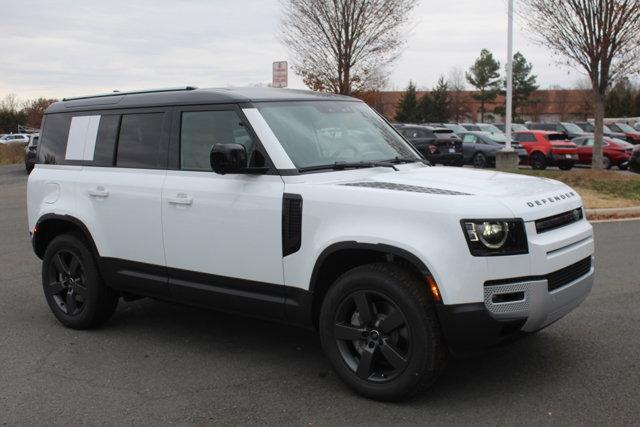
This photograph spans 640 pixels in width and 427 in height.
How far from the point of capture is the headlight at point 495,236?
3749mm

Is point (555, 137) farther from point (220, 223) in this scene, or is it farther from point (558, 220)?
point (220, 223)

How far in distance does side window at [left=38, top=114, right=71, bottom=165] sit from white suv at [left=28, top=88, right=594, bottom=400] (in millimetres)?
14

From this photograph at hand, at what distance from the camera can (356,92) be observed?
72.2ft

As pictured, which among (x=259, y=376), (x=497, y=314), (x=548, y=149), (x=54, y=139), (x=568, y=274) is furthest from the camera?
(x=548, y=149)

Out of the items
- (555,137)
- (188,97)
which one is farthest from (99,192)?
(555,137)

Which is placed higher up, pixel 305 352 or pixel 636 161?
pixel 636 161

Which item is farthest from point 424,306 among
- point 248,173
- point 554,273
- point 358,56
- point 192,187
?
point 358,56

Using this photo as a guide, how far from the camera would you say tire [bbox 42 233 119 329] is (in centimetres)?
563

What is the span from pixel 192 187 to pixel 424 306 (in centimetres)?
192

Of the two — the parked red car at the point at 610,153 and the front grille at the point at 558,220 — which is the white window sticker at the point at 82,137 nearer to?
the front grille at the point at 558,220

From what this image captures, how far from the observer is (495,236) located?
3789mm

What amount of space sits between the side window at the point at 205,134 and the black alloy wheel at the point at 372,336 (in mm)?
1318

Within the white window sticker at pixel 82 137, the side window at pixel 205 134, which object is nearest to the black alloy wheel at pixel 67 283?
the white window sticker at pixel 82 137

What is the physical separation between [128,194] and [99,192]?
14.1 inches
